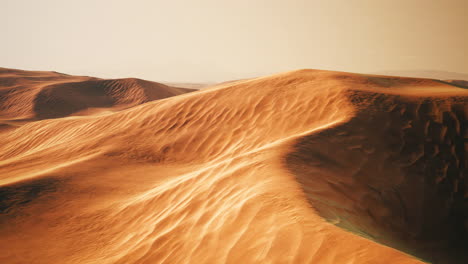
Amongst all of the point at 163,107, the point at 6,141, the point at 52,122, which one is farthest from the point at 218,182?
the point at 6,141

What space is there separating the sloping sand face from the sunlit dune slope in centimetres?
1614

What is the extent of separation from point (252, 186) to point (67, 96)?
25.3 meters

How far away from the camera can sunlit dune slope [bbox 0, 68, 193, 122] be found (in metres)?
21.8

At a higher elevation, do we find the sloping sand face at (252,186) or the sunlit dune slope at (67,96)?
the sloping sand face at (252,186)

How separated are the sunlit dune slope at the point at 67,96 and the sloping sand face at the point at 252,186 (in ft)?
52.9

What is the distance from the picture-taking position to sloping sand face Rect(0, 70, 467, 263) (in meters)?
2.79

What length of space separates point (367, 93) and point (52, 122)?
1185 cm

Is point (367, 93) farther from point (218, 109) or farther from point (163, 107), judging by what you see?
point (163, 107)

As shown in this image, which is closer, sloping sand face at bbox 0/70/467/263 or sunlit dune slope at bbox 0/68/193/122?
sloping sand face at bbox 0/70/467/263

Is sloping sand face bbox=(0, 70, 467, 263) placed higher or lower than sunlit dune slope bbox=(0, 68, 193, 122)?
higher

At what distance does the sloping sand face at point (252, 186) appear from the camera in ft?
9.15

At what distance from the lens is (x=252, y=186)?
3.55 m

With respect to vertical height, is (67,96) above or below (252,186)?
below

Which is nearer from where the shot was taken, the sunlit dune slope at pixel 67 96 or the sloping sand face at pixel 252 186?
the sloping sand face at pixel 252 186
